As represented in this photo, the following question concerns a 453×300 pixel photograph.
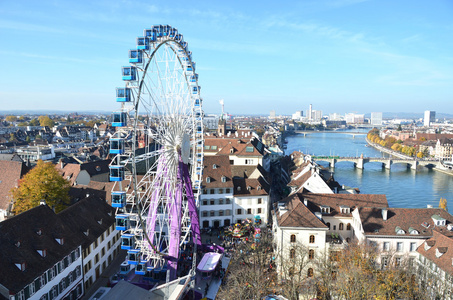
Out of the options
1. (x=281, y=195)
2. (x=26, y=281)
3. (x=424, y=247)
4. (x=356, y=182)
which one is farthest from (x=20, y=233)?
(x=356, y=182)

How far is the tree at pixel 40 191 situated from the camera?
39.5 meters

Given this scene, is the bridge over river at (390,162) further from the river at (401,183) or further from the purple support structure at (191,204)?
the purple support structure at (191,204)

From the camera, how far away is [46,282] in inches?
1000

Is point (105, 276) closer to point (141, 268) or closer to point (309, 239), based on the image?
point (141, 268)

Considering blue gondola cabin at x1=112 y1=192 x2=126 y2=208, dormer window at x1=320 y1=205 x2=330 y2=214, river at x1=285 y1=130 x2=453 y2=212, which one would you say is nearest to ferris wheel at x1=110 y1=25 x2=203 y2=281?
blue gondola cabin at x1=112 y1=192 x2=126 y2=208

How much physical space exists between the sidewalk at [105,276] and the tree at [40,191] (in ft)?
29.2

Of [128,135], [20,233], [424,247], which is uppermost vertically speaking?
[128,135]

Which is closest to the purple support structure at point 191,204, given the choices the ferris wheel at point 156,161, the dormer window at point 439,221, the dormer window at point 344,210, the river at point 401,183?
the ferris wheel at point 156,161

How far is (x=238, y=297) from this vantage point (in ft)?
85.6

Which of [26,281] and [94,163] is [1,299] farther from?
[94,163]

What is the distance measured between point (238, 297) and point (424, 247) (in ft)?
59.5

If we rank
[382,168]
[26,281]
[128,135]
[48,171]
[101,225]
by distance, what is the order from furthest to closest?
[382,168]
[48,171]
[101,225]
[128,135]
[26,281]

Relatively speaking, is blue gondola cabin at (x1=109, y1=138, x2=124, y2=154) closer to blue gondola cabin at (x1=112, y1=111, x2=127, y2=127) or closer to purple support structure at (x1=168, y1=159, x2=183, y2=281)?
blue gondola cabin at (x1=112, y1=111, x2=127, y2=127)

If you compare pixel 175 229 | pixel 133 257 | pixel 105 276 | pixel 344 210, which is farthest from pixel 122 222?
pixel 344 210
